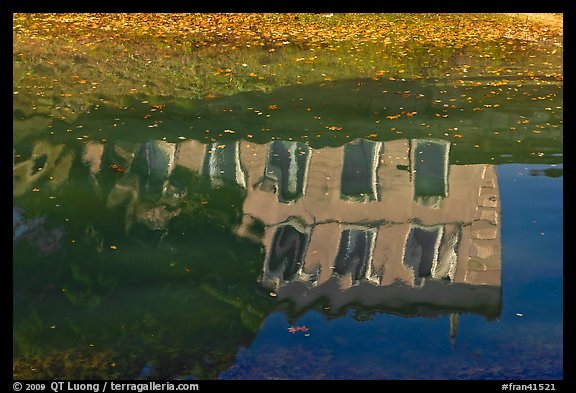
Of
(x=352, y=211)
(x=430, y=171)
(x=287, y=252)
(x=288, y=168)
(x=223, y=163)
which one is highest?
(x=223, y=163)

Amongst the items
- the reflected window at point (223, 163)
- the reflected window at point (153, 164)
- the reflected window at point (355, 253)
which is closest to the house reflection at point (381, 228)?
the reflected window at point (355, 253)

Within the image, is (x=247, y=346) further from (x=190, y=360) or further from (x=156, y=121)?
(x=156, y=121)

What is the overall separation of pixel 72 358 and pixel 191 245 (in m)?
2.43

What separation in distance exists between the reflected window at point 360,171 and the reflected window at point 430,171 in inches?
22.5

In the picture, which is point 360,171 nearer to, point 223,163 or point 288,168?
point 288,168

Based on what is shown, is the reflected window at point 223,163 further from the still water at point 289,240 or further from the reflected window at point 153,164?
the reflected window at point 153,164

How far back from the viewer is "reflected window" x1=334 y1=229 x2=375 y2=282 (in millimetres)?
8891

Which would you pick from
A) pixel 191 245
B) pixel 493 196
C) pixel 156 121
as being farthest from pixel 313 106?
pixel 191 245

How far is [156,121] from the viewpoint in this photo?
13.4 m

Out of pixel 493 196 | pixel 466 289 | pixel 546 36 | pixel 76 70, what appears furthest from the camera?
pixel 546 36

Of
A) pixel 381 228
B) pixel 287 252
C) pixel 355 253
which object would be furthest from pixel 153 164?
pixel 355 253

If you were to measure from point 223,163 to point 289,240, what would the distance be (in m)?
2.49

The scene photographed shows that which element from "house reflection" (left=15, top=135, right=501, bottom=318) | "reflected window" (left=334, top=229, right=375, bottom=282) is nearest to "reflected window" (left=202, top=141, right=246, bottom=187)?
"house reflection" (left=15, top=135, right=501, bottom=318)

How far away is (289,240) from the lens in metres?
9.51
